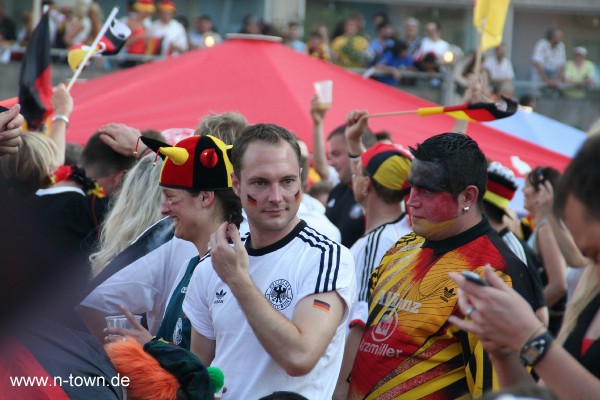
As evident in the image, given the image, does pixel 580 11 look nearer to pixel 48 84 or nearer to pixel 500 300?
pixel 48 84

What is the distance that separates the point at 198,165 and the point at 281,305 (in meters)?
0.93

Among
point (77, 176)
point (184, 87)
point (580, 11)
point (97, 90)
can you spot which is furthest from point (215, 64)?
point (580, 11)

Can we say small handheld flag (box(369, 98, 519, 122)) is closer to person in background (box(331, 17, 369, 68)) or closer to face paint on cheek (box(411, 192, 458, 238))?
face paint on cheek (box(411, 192, 458, 238))

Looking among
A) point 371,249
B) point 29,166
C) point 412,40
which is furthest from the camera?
point 412,40

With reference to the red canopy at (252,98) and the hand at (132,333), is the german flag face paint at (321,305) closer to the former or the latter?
the hand at (132,333)

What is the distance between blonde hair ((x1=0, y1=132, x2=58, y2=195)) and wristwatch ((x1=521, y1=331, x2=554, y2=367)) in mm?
2839

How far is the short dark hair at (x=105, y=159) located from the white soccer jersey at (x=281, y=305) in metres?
2.17

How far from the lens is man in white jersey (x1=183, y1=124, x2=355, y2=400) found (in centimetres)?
315

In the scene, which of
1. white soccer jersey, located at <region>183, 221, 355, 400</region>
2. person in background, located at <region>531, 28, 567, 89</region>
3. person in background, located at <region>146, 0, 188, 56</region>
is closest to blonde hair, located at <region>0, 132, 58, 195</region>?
white soccer jersey, located at <region>183, 221, 355, 400</region>

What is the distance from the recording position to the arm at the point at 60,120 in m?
6.13

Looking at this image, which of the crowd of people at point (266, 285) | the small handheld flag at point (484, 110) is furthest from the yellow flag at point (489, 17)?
the crowd of people at point (266, 285)

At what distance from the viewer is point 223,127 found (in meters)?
4.62

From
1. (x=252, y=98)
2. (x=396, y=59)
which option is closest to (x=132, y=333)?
(x=252, y=98)

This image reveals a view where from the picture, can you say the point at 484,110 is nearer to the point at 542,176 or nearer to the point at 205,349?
the point at 542,176
